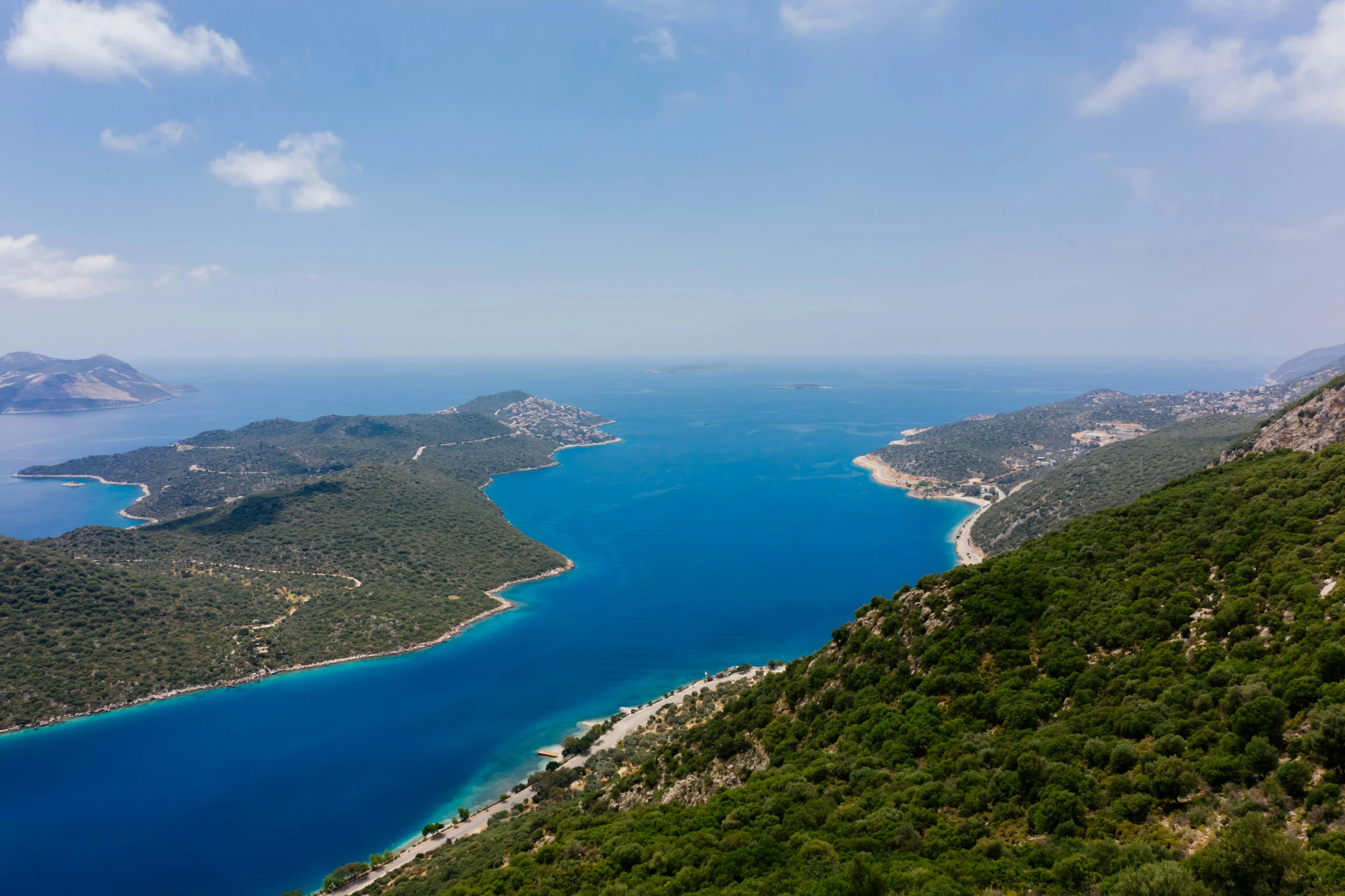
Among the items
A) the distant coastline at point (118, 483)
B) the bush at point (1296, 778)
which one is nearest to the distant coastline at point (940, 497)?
the bush at point (1296, 778)

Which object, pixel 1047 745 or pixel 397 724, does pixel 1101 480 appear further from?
pixel 397 724

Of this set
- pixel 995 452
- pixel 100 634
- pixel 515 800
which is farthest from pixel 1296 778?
pixel 995 452

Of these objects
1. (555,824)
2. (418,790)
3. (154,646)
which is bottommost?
(418,790)

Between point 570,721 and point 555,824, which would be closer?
point 555,824

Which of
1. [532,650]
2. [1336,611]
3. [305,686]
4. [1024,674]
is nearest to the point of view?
[1336,611]

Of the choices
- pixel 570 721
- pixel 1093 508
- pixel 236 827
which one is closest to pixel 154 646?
pixel 236 827

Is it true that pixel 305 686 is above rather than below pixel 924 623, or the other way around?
below

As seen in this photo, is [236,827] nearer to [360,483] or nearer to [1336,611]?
[1336,611]

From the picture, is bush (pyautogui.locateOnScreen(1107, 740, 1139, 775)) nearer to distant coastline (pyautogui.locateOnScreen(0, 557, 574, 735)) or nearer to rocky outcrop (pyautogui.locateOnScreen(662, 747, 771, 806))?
rocky outcrop (pyautogui.locateOnScreen(662, 747, 771, 806))
